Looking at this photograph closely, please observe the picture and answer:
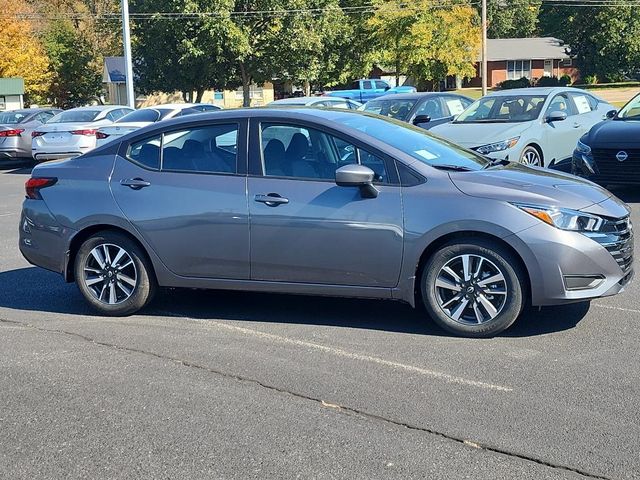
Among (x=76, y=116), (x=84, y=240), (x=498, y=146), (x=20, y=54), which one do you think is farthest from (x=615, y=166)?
(x=20, y=54)

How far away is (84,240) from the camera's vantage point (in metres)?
6.49

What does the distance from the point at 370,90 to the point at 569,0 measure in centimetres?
3339

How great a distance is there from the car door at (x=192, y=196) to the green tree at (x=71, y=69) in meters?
51.4

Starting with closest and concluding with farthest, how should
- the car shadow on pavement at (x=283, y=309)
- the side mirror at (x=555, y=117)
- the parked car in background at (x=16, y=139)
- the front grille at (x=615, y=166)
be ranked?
the car shadow on pavement at (x=283, y=309), the front grille at (x=615, y=166), the side mirror at (x=555, y=117), the parked car in background at (x=16, y=139)

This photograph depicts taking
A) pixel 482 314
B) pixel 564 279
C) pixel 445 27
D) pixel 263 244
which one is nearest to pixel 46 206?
pixel 263 244

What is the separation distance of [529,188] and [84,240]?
353 centimetres

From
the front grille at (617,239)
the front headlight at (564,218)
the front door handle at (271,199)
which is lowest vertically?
the front grille at (617,239)

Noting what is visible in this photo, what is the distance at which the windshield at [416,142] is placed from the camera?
19.4 ft

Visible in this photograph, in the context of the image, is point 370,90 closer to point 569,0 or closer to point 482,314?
point 569,0

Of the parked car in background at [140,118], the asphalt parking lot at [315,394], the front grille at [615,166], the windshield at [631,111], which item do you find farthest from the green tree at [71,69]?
the asphalt parking lot at [315,394]

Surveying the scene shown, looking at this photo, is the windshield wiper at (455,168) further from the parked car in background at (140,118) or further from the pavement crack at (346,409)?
the parked car in background at (140,118)

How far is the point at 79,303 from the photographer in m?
6.96

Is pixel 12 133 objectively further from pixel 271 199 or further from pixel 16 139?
pixel 271 199

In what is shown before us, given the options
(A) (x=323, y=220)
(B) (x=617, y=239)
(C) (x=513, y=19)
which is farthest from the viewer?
(C) (x=513, y=19)
